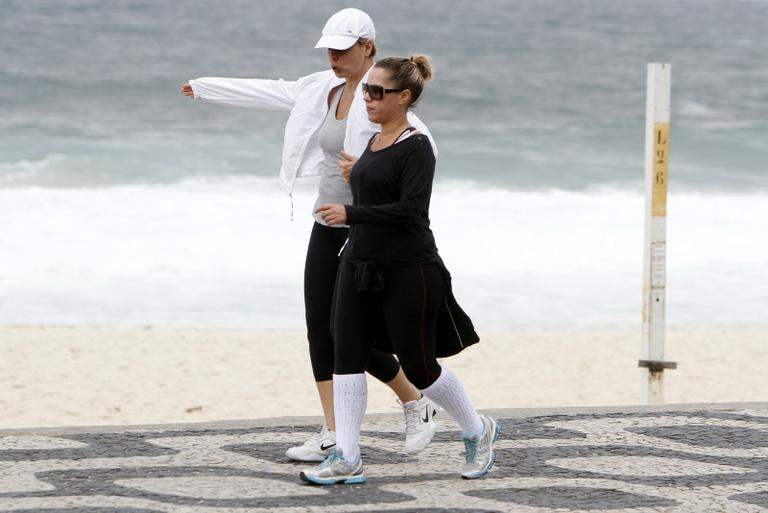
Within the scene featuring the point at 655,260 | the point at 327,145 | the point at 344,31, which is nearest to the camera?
the point at 344,31

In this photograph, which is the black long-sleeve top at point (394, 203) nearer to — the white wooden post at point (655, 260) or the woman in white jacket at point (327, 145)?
the woman in white jacket at point (327, 145)

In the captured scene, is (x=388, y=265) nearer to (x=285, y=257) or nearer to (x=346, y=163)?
(x=346, y=163)

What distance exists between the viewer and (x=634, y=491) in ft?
16.1

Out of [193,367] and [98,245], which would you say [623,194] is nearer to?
[98,245]

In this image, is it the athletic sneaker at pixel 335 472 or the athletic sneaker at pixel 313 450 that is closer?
the athletic sneaker at pixel 335 472

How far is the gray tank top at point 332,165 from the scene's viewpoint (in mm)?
5137

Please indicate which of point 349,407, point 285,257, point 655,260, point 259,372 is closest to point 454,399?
point 349,407

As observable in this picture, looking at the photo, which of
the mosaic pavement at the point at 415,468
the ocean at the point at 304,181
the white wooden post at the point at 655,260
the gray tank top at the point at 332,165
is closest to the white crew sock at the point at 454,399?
the mosaic pavement at the point at 415,468

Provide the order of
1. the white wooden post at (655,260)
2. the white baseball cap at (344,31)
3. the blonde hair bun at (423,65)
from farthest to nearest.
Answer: the white wooden post at (655,260) → the white baseball cap at (344,31) → the blonde hair bun at (423,65)

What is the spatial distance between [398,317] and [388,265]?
0.19 metres

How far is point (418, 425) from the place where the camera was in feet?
17.6

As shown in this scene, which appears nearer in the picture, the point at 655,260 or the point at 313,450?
the point at 313,450

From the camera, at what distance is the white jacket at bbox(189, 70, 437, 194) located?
16.5 feet

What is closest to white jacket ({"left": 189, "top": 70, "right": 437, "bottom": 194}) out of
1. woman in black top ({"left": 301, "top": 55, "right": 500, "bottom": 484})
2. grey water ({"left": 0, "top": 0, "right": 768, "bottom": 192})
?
woman in black top ({"left": 301, "top": 55, "right": 500, "bottom": 484})
